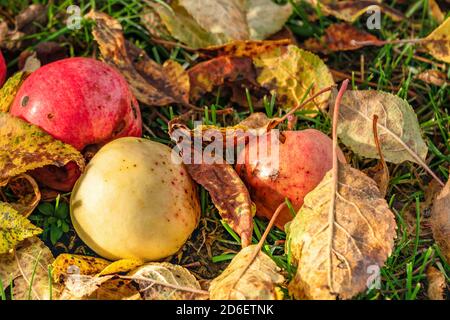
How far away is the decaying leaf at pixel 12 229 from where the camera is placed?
2.09 m

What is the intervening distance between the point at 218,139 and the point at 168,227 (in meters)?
0.34

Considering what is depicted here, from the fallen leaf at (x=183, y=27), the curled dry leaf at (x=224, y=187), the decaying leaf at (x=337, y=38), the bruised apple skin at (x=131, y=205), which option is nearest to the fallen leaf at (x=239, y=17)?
the fallen leaf at (x=183, y=27)

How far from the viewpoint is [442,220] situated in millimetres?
2178

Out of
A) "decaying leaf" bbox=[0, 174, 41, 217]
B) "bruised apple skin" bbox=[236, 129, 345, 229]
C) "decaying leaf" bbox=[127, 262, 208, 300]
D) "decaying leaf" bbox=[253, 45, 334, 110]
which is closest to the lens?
"decaying leaf" bbox=[127, 262, 208, 300]

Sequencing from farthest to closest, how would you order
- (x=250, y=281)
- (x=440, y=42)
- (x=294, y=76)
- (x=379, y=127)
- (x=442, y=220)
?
1. (x=440, y=42)
2. (x=294, y=76)
3. (x=379, y=127)
4. (x=442, y=220)
5. (x=250, y=281)

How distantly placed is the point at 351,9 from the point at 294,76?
1.71 ft

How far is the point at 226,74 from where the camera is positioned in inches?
108

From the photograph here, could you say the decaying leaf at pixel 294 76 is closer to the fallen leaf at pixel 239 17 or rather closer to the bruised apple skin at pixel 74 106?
the fallen leaf at pixel 239 17

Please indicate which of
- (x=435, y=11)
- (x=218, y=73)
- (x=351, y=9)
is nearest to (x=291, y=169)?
(x=218, y=73)

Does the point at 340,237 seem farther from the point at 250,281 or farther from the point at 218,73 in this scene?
the point at 218,73

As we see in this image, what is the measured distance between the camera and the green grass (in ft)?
7.25

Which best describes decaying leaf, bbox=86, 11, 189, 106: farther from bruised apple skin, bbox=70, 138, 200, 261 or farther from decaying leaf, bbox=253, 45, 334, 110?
bruised apple skin, bbox=70, 138, 200, 261

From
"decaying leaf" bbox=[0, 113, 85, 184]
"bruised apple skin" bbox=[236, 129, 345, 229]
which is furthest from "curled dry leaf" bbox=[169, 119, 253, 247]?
"decaying leaf" bbox=[0, 113, 85, 184]

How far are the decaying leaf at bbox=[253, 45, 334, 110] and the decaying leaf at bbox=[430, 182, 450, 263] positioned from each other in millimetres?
597
